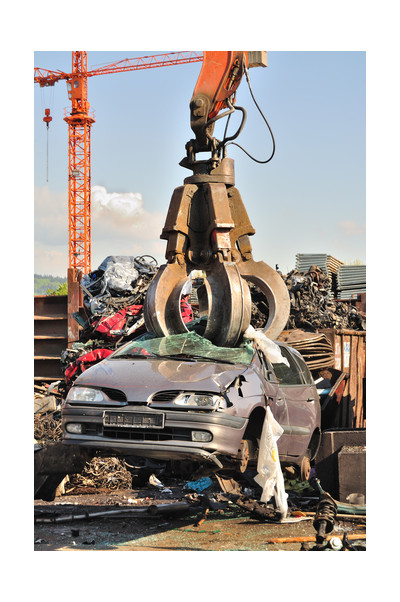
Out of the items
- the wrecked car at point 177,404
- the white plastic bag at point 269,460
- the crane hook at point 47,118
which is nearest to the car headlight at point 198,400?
the wrecked car at point 177,404

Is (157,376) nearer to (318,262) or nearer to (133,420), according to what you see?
(133,420)

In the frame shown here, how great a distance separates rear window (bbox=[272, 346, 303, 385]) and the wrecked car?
3.34 ft

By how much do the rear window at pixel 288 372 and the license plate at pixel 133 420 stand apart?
2.59 meters

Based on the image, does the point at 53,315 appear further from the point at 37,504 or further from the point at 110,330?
the point at 37,504

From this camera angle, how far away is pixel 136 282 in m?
14.6

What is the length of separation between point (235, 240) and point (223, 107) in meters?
1.64

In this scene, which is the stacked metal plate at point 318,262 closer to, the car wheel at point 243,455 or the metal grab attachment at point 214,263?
the metal grab attachment at point 214,263

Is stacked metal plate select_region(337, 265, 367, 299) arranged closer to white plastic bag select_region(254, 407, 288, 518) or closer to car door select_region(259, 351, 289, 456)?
car door select_region(259, 351, 289, 456)

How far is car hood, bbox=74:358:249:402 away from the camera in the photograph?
6074mm

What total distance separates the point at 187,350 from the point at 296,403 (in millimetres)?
1750

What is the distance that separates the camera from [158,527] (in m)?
7.44

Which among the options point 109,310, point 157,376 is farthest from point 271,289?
point 109,310

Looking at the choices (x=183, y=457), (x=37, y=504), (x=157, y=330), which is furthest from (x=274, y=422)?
(x=37, y=504)

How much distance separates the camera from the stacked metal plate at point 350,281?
854 inches
